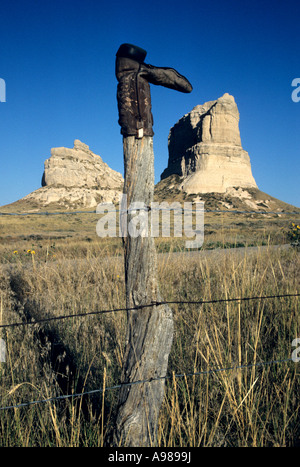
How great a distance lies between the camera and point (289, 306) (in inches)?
131

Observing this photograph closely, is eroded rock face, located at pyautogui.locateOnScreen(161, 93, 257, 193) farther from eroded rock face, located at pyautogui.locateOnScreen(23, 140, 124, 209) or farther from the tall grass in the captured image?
the tall grass

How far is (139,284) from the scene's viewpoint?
1.61 metres

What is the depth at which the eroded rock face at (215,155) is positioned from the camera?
66125 mm

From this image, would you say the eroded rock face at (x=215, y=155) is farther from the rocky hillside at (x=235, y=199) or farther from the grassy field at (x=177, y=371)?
the grassy field at (x=177, y=371)

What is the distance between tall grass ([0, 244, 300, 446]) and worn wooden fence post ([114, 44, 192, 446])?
0.46ft

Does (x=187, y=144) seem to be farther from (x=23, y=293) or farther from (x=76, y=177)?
(x=23, y=293)

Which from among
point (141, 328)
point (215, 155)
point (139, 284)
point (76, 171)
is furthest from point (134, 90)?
point (76, 171)

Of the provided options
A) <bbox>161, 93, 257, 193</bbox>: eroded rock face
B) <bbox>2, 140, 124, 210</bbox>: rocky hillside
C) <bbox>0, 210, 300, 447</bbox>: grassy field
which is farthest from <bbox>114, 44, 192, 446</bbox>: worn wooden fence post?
<bbox>2, 140, 124, 210</bbox>: rocky hillside

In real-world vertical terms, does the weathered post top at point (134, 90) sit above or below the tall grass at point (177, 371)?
above

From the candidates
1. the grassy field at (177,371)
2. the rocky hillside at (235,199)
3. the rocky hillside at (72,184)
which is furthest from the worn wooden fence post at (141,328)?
the rocky hillside at (72,184)

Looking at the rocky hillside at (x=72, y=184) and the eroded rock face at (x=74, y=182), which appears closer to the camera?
the rocky hillside at (x=72, y=184)

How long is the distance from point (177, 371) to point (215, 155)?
234 ft

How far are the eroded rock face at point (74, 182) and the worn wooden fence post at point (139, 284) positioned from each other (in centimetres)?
8072
